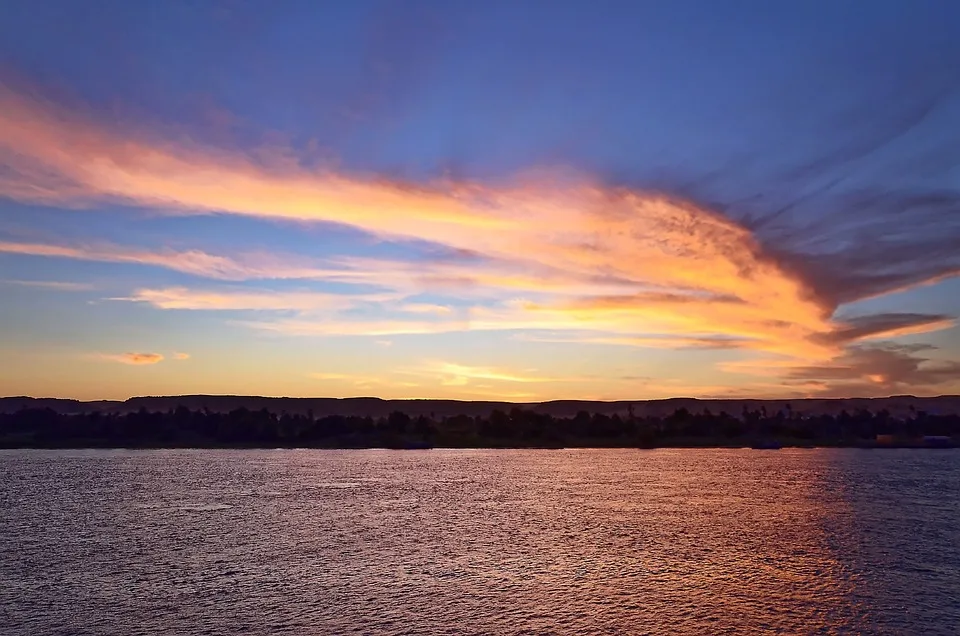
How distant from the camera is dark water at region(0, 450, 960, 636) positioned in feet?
148

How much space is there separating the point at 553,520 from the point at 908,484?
94.1 m

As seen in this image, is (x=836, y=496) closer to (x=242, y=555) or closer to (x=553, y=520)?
(x=553, y=520)

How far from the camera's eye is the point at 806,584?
181ft

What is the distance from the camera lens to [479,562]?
62031 millimetres

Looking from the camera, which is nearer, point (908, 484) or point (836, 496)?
point (836, 496)

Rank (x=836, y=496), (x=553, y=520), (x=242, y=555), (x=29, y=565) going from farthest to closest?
(x=836, y=496) < (x=553, y=520) < (x=242, y=555) < (x=29, y=565)

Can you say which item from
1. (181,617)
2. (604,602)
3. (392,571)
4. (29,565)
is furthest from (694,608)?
(29,565)

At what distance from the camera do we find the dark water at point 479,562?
45.0 meters

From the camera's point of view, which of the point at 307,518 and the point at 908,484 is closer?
the point at 307,518

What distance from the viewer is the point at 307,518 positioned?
9200cm

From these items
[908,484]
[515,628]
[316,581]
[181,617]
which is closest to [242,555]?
[316,581]

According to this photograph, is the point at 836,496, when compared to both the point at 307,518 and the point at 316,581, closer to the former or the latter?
the point at 307,518

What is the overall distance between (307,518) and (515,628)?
181ft

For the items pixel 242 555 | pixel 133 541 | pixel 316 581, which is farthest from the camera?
pixel 133 541
